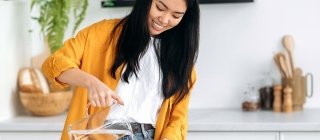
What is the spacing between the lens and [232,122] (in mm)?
2178

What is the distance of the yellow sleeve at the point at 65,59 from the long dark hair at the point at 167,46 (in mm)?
A: 94

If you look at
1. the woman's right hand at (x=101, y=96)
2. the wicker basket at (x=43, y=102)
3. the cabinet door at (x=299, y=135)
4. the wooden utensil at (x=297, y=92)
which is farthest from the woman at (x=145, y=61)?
the wooden utensil at (x=297, y=92)

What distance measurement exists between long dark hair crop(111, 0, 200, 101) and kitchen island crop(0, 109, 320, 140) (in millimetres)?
633

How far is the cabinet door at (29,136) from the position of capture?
7.35ft

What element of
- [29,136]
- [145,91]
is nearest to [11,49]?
[29,136]

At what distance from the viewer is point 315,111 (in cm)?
247

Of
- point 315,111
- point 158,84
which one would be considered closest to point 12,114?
point 158,84

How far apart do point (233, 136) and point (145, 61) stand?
788mm

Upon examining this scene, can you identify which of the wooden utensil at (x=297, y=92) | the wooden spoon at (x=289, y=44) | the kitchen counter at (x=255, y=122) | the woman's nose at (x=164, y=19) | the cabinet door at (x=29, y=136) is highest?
the woman's nose at (x=164, y=19)

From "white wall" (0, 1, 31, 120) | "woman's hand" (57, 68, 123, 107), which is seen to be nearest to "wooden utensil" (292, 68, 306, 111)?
"white wall" (0, 1, 31, 120)

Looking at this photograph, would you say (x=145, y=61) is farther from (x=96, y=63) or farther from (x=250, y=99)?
(x=250, y=99)

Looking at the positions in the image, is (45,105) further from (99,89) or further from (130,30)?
(99,89)

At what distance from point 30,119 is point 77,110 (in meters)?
0.97

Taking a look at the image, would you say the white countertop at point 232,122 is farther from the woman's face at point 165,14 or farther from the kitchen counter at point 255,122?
the woman's face at point 165,14
